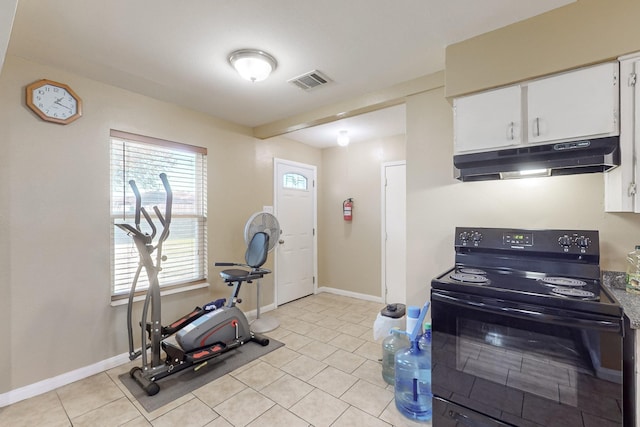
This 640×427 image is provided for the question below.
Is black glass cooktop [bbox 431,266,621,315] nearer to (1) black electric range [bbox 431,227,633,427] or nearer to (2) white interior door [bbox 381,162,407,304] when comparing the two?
(1) black electric range [bbox 431,227,633,427]

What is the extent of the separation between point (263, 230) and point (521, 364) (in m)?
2.58

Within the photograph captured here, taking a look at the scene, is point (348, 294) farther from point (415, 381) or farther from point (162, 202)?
point (162, 202)

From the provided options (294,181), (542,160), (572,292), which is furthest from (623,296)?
(294,181)

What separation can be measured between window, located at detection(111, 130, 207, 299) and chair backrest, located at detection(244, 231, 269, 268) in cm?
55

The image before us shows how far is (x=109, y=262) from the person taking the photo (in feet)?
8.04

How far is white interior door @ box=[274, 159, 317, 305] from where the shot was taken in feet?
13.5

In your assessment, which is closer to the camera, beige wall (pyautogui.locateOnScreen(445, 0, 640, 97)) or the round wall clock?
beige wall (pyautogui.locateOnScreen(445, 0, 640, 97))

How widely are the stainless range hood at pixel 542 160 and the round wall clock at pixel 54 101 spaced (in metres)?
2.99

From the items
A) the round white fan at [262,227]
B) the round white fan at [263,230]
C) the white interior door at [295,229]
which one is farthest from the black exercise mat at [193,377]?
the white interior door at [295,229]

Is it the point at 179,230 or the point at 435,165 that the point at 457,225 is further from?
the point at 179,230

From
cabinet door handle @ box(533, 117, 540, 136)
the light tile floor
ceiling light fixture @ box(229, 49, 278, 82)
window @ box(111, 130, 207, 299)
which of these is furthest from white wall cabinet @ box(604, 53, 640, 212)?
window @ box(111, 130, 207, 299)

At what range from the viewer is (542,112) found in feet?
5.19

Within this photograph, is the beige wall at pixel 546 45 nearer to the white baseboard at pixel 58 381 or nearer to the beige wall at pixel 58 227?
the beige wall at pixel 58 227

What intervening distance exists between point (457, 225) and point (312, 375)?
5.59 feet
